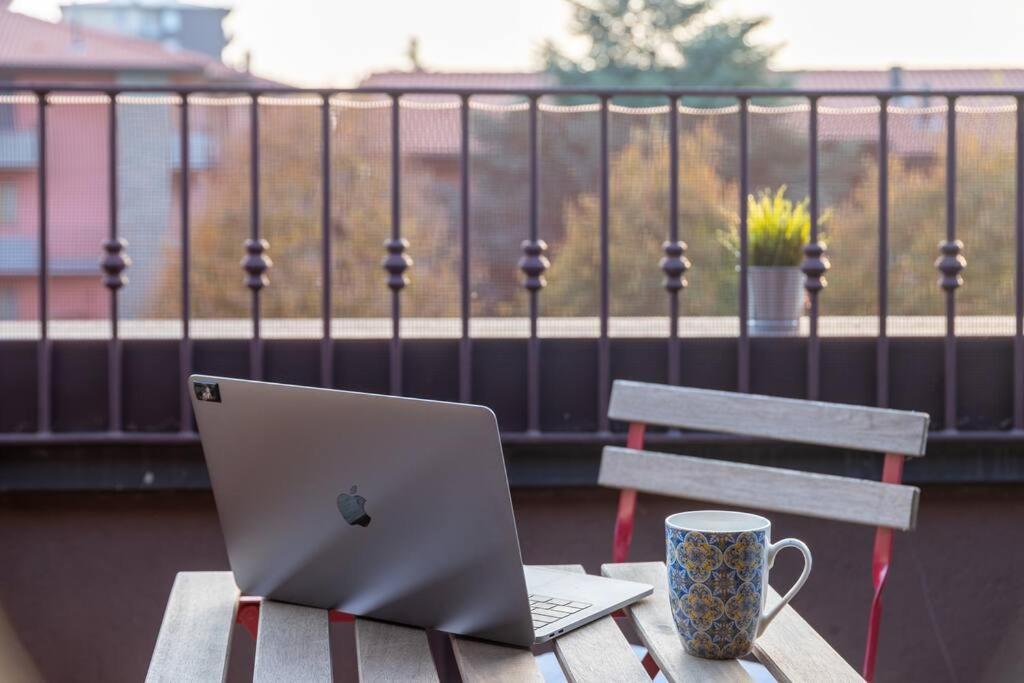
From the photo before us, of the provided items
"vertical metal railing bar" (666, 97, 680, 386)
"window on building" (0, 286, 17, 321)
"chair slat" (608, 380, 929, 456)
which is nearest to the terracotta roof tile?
"window on building" (0, 286, 17, 321)

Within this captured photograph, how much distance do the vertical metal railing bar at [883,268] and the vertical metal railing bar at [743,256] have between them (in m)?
0.24

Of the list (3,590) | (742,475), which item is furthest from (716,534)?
(3,590)

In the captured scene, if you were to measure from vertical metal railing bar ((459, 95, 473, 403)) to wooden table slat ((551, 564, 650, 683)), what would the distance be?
1.11 metres

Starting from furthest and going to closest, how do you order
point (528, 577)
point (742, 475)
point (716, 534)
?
point (742, 475) → point (528, 577) → point (716, 534)

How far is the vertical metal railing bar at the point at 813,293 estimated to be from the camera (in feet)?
7.06

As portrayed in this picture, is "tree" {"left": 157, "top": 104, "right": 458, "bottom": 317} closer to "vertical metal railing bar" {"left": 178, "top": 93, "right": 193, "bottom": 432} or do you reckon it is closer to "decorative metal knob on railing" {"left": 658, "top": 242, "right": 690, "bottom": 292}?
"vertical metal railing bar" {"left": 178, "top": 93, "right": 193, "bottom": 432}

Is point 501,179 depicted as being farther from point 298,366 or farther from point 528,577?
point 528,577

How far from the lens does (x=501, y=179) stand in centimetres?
226

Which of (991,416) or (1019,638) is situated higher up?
(991,416)

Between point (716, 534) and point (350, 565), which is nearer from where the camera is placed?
point (716, 534)

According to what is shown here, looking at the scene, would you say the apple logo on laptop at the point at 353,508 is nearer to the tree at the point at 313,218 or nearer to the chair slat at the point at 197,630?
the chair slat at the point at 197,630

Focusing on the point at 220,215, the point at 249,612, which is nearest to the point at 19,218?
the point at 220,215

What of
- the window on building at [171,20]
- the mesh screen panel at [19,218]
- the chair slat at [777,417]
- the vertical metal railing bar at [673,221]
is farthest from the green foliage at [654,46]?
the chair slat at [777,417]

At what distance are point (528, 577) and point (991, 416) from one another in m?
1.33
